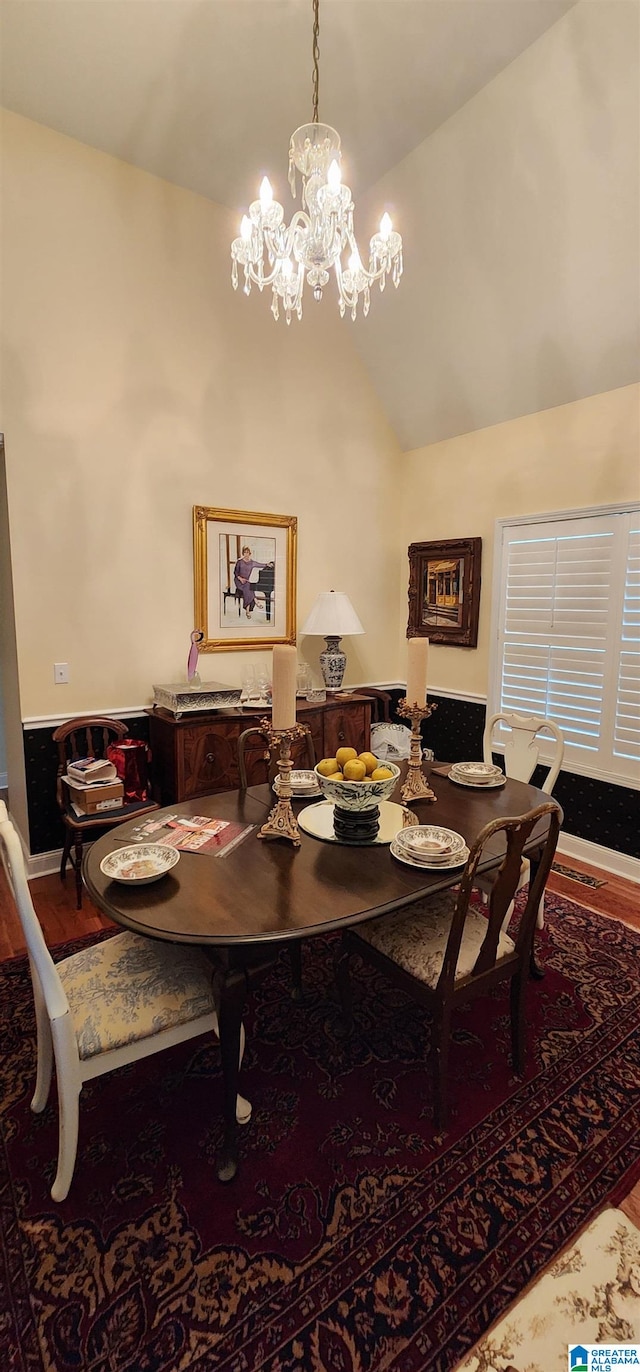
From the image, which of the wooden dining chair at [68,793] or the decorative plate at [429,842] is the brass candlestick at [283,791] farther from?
the wooden dining chair at [68,793]

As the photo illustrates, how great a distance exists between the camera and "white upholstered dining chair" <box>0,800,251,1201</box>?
4.35 ft

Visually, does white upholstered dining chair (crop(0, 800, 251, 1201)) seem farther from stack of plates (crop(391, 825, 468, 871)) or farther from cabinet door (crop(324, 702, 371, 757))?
cabinet door (crop(324, 702, 371, 757))

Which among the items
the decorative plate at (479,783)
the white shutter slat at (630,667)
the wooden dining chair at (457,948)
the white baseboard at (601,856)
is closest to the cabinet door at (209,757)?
the decorative plate at (479,783)

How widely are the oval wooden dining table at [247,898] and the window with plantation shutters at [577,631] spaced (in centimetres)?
165

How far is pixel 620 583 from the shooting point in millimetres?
3090

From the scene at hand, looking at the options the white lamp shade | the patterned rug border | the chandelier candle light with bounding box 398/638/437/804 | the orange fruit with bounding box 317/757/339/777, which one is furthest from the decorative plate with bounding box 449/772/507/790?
the white lamp shade

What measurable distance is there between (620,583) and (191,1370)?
3.30m

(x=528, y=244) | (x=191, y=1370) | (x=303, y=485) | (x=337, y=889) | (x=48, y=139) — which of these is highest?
(x=48, y=139)

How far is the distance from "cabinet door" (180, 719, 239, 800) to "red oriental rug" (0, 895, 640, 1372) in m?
1.31

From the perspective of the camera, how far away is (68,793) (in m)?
2.97

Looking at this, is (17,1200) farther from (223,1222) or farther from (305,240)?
(305,240)

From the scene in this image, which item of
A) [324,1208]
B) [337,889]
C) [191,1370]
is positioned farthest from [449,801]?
[191,1370]

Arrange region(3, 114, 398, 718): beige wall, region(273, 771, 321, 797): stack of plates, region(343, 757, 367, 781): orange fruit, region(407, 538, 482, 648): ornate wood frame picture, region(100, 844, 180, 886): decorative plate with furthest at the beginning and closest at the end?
region(407, 538, 482, 648): ornate wood frame picture → region(3, 114, 398, 718): beige wall → region(273, 771, 321, 797): stack of plates → region(343, 757, 367, 781): orange fruit → region(100, 844, 180, 886): decorative plate

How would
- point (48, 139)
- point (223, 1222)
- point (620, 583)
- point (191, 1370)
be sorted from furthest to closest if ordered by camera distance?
1. point (620, 583)
2. point (48, 139)
3. point (223, 1222)
4. point (191, 1370)
